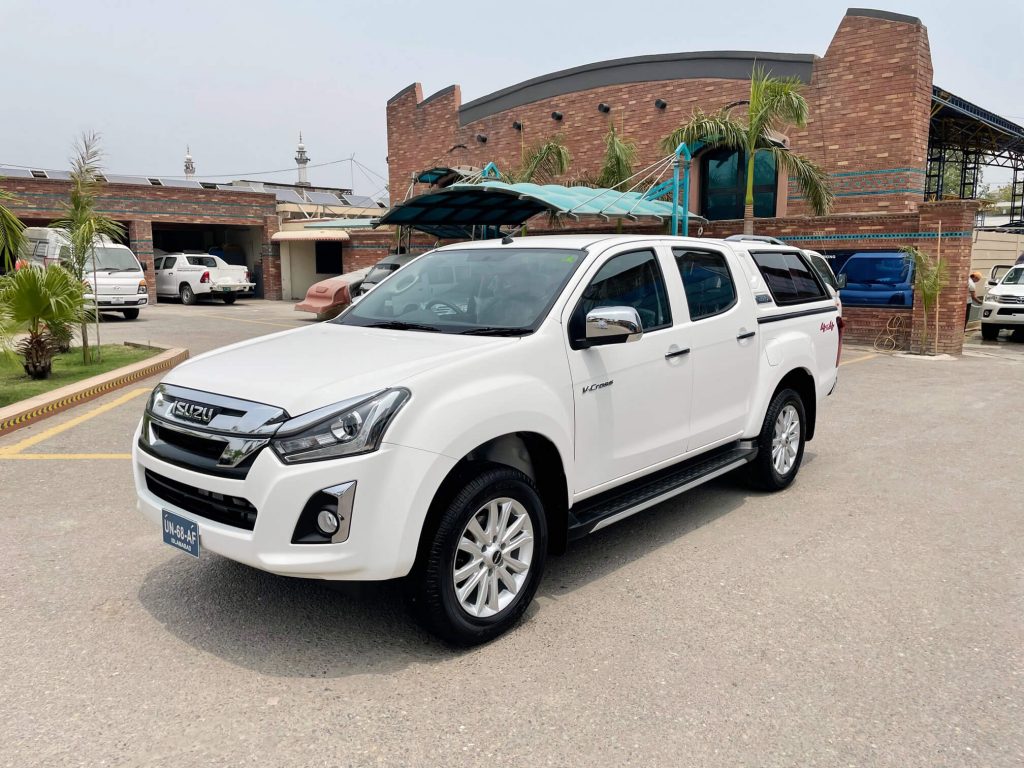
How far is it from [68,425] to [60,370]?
3.71 meters

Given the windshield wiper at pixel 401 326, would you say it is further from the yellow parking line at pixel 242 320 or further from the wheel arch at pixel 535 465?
the yellow parking line at pixel 242 320

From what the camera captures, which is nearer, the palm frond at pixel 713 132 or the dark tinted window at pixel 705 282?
the dark tinted window at pixel 705 282

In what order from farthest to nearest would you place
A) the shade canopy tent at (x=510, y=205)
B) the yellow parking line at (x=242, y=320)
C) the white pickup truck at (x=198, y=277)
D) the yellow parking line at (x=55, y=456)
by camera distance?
1. the white pickup truck at (x=198, y=277)
2. the yellow parking line at (x=242, y=320)
3. the shade canopy tent at (x=510, y=205)
4. the yellow parking line at (x=55, y=456)

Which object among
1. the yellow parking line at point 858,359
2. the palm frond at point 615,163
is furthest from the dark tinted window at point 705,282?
the palm frond at point 615,163

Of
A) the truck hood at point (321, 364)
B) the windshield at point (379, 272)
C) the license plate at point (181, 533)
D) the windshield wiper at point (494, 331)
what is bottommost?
the license plate at point (181, 533)

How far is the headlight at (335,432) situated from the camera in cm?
326

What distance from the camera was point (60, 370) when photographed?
11.4 m

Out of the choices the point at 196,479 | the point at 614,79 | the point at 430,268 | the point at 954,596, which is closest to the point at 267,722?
the point at 196,479

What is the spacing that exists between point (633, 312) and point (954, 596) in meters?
2.26

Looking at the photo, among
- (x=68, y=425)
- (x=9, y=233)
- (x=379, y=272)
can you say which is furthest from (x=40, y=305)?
(x=379, y=272)

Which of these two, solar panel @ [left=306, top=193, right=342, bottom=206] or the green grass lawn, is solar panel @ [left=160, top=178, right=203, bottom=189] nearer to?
solar panel @ [left=306, top=193, right=342, bottom=206]

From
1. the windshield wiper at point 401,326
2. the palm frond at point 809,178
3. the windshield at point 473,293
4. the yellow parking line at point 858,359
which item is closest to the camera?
the windshield at point 473,293

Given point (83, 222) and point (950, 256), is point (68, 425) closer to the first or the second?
point (83, 222)

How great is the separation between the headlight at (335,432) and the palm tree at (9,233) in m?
8.30
